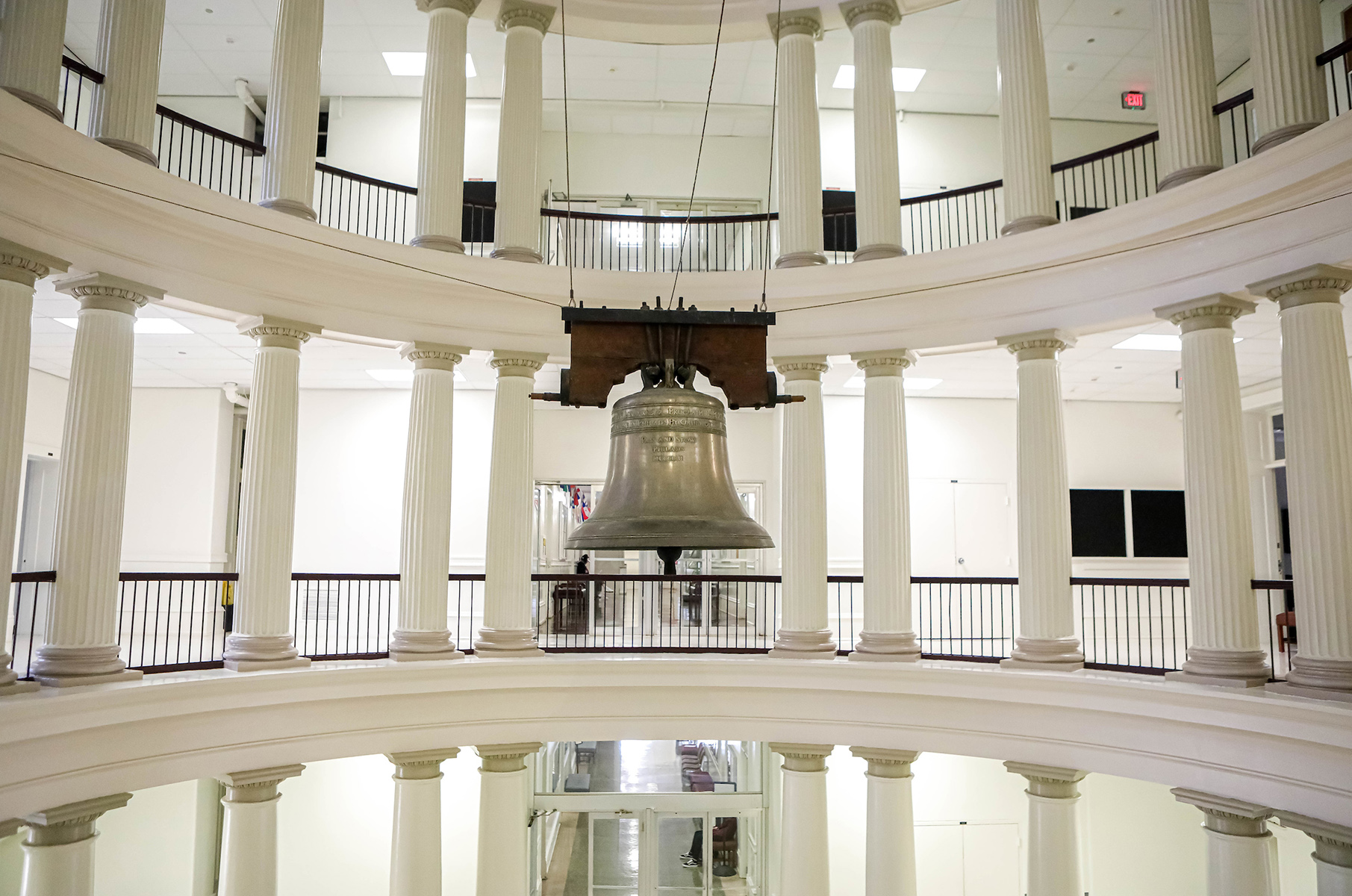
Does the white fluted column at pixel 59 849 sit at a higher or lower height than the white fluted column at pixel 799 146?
lower

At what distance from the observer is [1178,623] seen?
18.1m

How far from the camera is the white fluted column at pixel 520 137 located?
1245cm

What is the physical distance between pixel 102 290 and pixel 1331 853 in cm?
1307

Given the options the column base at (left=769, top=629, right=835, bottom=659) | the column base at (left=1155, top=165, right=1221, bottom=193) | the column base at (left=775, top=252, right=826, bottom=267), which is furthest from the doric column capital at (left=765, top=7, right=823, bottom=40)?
the column base at (left=769, top=629, right=835, bottom=659)

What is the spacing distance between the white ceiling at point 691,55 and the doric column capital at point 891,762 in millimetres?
10664

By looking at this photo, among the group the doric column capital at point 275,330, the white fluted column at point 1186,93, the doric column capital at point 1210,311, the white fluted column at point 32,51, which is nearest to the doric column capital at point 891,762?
the doric column capital at point 1210,311

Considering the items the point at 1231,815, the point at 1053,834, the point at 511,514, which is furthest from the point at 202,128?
the point at 1231,815

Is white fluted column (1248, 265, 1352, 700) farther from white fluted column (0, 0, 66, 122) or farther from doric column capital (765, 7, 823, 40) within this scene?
white fluted column (0, 0, 66, 122)

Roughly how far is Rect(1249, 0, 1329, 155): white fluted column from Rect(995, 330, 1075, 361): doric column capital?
9.37 feet

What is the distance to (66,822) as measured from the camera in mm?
8906

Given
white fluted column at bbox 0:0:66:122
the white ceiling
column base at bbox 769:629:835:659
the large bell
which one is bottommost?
column base at bbox 769:629:835:659

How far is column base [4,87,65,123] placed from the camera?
8539 millimetres

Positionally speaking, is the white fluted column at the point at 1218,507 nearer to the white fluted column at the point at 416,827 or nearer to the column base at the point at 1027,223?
the column base at the point at 1027,223

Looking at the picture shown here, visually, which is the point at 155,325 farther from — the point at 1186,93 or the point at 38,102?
the point at 1186,93
